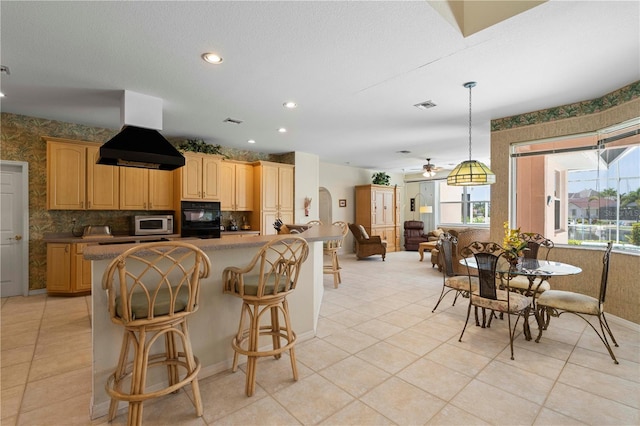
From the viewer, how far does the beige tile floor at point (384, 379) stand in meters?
1.90

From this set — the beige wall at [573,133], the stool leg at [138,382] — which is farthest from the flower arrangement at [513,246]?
the stool leg at [138,382]

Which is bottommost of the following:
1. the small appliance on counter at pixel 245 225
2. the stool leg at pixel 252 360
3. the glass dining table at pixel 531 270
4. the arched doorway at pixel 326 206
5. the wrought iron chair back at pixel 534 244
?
the stool leg at pixel 252 360

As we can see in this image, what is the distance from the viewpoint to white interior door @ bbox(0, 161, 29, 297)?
4383mm

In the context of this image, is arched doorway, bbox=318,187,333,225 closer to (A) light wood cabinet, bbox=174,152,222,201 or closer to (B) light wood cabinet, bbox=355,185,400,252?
(B) light wood cabinet, bbox=355,185,400,252

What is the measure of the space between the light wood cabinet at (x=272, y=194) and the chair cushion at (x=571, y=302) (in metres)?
4.97

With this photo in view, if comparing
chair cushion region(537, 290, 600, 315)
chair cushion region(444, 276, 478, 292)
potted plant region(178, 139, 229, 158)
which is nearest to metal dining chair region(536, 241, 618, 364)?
chair cushion region(537, 290, 600, 315)

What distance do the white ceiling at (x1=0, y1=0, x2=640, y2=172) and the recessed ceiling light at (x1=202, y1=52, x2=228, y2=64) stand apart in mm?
82

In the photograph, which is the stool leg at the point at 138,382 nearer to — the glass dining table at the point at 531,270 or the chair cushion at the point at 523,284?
the glass dining table at the point at 531,270

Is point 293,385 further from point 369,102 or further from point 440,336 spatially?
point 369,102

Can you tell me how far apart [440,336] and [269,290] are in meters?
1.99

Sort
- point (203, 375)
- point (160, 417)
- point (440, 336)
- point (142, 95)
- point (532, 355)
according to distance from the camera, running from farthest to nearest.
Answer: point (142, 95) < point (440, 336) < point (532, 355) < point (203, 375) < point (160, 417)

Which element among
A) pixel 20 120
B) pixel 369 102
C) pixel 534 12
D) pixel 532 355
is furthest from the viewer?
pixel 20 120

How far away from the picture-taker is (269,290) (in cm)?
218

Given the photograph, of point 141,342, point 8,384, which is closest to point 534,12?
point 141,342
